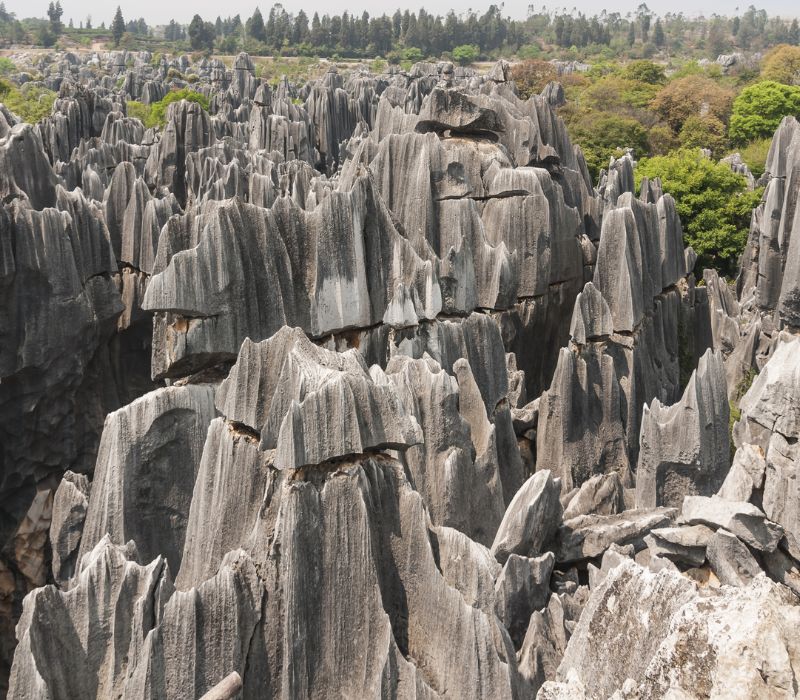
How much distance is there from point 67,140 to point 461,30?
326 ft

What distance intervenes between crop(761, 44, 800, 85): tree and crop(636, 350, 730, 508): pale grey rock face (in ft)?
176

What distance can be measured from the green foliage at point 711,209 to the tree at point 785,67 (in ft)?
108

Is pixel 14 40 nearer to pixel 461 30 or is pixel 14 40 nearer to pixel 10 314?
pixel 461 30

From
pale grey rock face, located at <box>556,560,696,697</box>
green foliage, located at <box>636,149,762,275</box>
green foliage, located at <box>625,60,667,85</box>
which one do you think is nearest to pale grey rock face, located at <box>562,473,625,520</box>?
pale grey rock face, located at <box>556,560,696,697</box>

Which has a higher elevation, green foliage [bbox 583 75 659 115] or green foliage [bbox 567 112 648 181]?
green foliage [bbox 583 75 659 115]

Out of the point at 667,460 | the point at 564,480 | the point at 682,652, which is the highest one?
the point at 682,652

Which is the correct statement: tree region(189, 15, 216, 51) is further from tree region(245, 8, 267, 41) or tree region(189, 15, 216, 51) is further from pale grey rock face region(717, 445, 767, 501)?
pale grey rock face region(717, 445, 767, 501)

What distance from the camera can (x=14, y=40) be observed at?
140875mm

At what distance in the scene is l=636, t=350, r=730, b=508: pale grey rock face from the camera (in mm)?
12148

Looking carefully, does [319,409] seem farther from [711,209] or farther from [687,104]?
[687,104]

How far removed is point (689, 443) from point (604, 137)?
3264cm

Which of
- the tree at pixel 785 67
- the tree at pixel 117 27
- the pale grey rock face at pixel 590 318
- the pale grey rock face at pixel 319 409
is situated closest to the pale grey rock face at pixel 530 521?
the pale grey rock face at pixel 319 409

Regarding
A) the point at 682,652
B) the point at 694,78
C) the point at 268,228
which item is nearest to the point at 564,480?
the point at 268,228

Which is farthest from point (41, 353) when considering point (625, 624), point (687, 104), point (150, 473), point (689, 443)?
point (687, 104)
